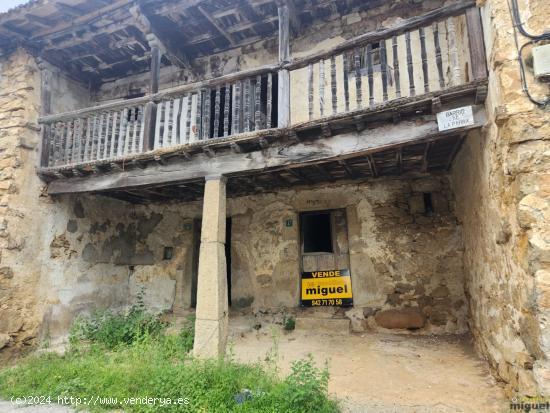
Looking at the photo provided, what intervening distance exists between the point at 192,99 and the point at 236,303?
3.88 metres

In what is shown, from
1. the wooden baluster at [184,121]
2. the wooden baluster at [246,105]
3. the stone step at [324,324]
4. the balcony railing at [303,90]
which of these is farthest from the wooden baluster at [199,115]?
the stone step at [324,324]

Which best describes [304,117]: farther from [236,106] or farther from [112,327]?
[112,327]

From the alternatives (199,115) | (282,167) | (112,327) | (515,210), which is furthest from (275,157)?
(112,327)

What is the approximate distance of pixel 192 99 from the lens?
197 inches

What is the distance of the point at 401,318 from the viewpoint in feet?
17.6

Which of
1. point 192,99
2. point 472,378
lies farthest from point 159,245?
point 472,378

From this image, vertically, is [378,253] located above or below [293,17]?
below

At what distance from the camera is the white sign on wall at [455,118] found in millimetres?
3389

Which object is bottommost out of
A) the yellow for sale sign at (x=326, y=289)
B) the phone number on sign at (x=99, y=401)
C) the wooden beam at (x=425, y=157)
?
A: the phone number on sign at (x=99, y=401)

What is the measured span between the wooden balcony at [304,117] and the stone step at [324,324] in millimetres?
2487

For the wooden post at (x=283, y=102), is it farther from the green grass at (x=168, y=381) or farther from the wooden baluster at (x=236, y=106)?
the green grass at (x=168, y=381)

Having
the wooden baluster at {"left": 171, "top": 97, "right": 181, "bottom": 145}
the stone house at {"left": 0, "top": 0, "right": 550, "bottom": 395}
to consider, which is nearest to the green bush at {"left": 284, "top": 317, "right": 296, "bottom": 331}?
the stone house at {"left": 0, "top": 0, "right": 550, "bottom": 395}

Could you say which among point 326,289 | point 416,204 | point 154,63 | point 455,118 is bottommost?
point 326,289

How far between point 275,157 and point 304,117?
6.89 ft
